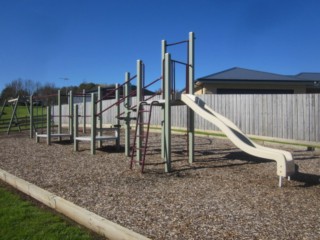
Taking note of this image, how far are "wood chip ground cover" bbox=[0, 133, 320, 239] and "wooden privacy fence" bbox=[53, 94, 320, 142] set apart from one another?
342 centimetres

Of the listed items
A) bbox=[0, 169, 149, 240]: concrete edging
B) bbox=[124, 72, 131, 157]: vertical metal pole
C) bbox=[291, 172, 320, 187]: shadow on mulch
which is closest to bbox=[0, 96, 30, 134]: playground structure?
bbox=[124, 72, 131, 157]: vertical metal pole

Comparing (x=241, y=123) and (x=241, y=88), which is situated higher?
(x=241, y=88)

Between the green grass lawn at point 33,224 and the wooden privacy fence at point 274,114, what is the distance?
10.4 m

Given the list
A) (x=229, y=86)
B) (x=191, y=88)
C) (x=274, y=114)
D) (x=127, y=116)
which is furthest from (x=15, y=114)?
(x=191, y=88)

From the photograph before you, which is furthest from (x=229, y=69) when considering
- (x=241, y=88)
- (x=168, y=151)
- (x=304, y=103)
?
(x=168, y=151)

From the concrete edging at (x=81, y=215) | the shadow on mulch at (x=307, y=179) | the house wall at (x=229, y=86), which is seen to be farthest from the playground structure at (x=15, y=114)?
the shadow on mulch at (x=307, y=179)

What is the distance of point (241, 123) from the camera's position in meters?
16.4

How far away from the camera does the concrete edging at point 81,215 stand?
397 cm

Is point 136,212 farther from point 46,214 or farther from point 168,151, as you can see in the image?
point 168,151

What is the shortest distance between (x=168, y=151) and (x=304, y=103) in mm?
7553

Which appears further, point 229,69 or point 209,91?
point 229,69

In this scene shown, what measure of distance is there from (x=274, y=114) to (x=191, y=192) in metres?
9.61

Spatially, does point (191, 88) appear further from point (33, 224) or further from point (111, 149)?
point (33, 224)

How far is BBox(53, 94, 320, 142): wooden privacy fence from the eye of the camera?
1297cm
